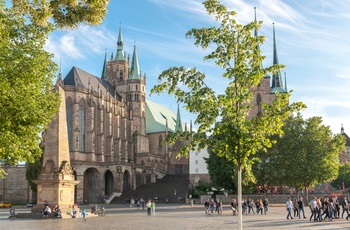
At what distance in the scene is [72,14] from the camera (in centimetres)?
1141

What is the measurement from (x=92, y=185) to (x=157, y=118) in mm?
37920

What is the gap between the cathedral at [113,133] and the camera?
7700 centimetres

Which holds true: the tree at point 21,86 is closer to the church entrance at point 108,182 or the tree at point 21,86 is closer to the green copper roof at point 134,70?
the church entrance at point 108,182

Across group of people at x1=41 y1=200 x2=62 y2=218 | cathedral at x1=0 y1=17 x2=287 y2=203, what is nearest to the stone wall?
cathedral at x1=0 y1=17 x2=287 y2=203

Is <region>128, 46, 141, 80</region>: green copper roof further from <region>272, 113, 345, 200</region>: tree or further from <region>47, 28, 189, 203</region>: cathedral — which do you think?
<region>272, 113, 345, 200</region>: tree

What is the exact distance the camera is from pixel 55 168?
3002 cm

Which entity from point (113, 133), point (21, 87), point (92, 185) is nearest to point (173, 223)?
point (21, 87)

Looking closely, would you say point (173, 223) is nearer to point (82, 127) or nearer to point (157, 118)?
point (82, 127)

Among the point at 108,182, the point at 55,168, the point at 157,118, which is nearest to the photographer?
the point at 55,168

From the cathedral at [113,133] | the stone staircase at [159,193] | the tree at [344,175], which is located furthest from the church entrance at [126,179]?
the tree at [344,175]

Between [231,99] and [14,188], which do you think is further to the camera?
[14,188]

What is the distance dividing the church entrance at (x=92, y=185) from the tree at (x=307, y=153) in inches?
1470

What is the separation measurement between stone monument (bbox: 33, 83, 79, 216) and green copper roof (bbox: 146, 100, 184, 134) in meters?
76.5

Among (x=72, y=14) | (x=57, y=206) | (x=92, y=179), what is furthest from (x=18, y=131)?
(x=92, y=179)
